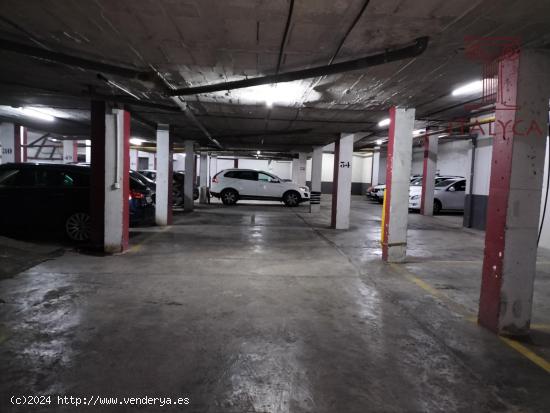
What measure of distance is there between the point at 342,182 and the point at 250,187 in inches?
289

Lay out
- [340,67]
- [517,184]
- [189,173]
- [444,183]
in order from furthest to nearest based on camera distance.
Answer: [444,183] → [189,173] → [340,67] → [517,184]

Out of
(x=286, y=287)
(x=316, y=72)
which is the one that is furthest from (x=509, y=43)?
(x=286, y=287)

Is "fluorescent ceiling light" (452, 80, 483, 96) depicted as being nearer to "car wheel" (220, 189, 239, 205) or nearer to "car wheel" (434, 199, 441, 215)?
"car wheel" (434, 199, 441, 215)

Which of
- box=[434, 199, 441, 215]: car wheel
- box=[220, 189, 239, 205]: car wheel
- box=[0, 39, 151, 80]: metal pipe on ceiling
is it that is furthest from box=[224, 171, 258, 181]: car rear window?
box=[0, 39, 151, 80]: metal pipe on ceiling

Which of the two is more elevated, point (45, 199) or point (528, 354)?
point (45, 199)

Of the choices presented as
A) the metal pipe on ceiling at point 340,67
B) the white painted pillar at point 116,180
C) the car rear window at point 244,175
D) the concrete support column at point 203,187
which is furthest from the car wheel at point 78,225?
the concrete support column at point 203,187

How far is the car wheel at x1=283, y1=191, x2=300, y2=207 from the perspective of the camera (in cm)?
1723

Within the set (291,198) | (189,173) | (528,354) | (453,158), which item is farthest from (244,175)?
(528,354)

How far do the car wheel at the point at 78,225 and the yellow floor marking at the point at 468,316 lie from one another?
567 centimetres

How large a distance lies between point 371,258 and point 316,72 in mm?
3672

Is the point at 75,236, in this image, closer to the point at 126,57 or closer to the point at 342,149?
the point at 126,57

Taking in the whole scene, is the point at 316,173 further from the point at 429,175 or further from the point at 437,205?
the point at 437,205

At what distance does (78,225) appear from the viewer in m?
6.82

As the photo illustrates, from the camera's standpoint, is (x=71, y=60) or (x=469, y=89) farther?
(x=469, y=89)
